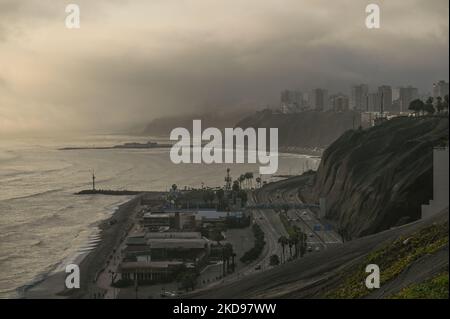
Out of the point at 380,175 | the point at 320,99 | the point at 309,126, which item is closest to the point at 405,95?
the point at 309,126

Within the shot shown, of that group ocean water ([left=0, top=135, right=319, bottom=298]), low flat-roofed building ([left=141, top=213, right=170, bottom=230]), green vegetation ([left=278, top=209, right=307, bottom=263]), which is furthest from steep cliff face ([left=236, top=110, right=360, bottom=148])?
green vegetation ([left=278, top=209, right=307, bottom=263])

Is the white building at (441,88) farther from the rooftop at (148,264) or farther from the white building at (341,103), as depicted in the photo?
the white building at (341,103)

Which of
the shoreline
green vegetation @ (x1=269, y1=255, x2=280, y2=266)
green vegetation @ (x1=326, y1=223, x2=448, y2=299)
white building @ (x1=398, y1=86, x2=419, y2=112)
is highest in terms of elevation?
white building @ (x1=398, y1=86, x2=419, y2=112)

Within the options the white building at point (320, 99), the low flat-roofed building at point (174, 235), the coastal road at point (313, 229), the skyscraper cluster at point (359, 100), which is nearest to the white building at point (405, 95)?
the skyscraper cluster at point (359, 100)

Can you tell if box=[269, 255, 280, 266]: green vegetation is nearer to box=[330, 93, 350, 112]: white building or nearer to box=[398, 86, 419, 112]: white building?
box=[398, 86, 419, 112]: white building

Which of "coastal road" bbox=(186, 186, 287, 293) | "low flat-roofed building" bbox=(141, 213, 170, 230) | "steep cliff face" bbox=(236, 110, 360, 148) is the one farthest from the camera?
"steep cliff face" bbox=(236, 110, 360, 148)

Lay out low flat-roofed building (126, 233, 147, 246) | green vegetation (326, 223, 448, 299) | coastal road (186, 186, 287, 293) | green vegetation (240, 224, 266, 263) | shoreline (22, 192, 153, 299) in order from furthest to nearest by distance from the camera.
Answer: low flat-roofed building (126, 233, 147, 246) < green vegetation (240, 224, 266, 263) < coastal road (186, 186, 287, 293) < shoreline (22, 192, 153, 299) < green vegetation (326, 223, 448, 299)

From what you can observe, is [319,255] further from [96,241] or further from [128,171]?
[128,171]
